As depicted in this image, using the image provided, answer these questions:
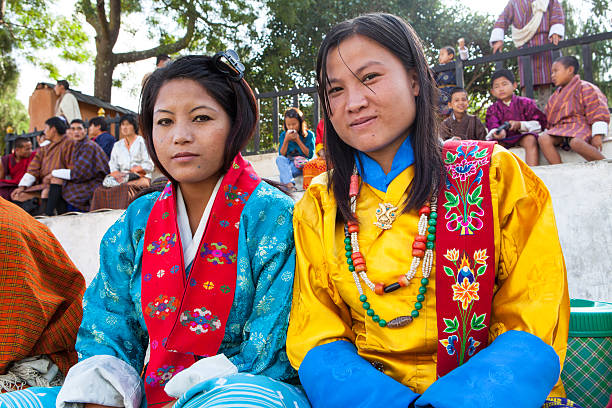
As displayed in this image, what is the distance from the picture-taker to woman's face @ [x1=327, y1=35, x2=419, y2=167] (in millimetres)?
1747

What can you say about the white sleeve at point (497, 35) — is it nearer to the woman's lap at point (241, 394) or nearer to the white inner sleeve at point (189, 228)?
the white inner sleeve at point (189, 228)

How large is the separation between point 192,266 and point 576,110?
4.83 metres

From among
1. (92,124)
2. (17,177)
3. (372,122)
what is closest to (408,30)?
(372,122)

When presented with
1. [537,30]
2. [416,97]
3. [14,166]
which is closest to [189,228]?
[416,97]

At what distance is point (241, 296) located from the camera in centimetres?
195

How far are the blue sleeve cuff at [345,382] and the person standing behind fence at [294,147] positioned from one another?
5.09 meters

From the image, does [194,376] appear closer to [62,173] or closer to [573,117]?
[573,117]

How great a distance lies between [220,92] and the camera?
6.95ft

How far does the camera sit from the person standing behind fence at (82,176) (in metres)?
6.73

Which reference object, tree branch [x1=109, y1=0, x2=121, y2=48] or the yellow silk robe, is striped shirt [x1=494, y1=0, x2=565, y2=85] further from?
tree branch [x1=109, y1=0, x2=121, y2=48]

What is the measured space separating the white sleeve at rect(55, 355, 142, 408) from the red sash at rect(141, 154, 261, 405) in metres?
0.10

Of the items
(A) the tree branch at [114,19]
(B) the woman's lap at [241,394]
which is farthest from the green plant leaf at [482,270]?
(A) the tree branch at [114,19]

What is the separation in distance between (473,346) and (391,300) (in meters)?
0.27

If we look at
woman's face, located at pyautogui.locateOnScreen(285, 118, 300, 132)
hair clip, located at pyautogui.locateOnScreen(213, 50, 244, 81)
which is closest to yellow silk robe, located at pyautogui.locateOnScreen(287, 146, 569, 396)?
hair clip, located at pyautogui.locateOnScreen(213, 50, 244, 81)
